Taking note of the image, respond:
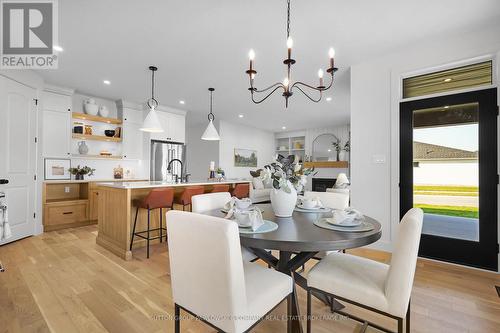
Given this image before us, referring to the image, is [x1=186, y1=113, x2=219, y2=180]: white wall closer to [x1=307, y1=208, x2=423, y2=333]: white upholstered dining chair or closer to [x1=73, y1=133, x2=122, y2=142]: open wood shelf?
[x1=73, y1=133, x2=122, y2=142]: open wood shelf

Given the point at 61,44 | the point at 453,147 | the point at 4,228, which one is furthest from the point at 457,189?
the point at 4,228

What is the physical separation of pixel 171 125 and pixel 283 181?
4.73 meters

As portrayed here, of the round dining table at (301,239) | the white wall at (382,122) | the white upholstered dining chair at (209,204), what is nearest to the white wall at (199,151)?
the white wall at (382,122)

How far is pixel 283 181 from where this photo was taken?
1637mm

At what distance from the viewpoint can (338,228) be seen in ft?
4.50

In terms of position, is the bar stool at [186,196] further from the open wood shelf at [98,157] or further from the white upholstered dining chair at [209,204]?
the open wood shelf at [98,157]

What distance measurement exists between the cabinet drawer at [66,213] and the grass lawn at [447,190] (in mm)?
5368

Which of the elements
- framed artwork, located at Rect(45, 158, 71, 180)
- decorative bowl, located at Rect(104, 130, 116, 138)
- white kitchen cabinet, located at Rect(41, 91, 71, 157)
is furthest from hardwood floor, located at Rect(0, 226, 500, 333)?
decorative bowl, located at Rect(104, 130, 116, 138)

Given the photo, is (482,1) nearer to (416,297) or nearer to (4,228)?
(416,297)

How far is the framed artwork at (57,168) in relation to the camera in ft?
14.1

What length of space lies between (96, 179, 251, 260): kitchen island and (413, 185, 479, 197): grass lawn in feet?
10.3

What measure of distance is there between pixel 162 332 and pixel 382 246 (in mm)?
2678

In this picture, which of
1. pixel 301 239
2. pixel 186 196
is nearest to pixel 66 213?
pixel 186 196

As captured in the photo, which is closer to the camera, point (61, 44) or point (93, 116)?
point (61, 44)
